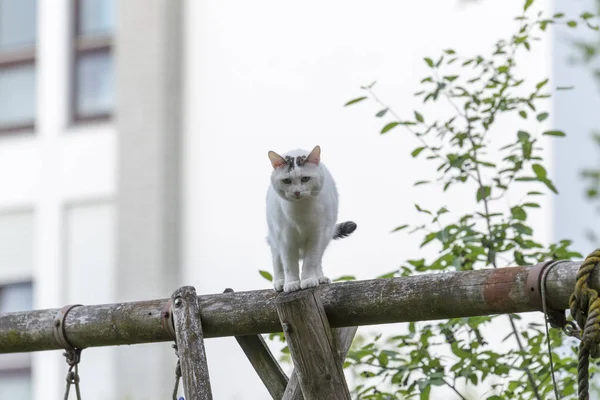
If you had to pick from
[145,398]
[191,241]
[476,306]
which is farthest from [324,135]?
[476,306]

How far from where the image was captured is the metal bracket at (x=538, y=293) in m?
2.34

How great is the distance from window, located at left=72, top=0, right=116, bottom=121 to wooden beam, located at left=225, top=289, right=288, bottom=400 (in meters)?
5.56

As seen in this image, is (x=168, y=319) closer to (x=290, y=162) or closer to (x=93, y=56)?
(x=290, y=162)

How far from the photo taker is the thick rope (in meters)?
2.22

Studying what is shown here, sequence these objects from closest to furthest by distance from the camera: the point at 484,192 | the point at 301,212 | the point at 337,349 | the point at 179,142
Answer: the point at 337,349
the point at 301,212
the point at 484,192
the point at 179,142

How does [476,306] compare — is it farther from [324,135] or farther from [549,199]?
[324,135]

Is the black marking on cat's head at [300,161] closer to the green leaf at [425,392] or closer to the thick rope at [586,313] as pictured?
the green leaf at [425,392]

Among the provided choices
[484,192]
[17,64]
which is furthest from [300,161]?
[17,64]

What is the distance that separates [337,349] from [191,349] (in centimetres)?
39

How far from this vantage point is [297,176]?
2938mm

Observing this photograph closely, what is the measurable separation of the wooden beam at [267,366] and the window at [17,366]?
5379mm

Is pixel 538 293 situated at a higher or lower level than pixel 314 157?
lower

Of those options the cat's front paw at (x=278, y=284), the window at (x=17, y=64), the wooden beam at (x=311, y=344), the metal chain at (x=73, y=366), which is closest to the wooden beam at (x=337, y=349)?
the wooden beam at (x=311, y=344)

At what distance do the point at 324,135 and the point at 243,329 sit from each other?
163 inches
